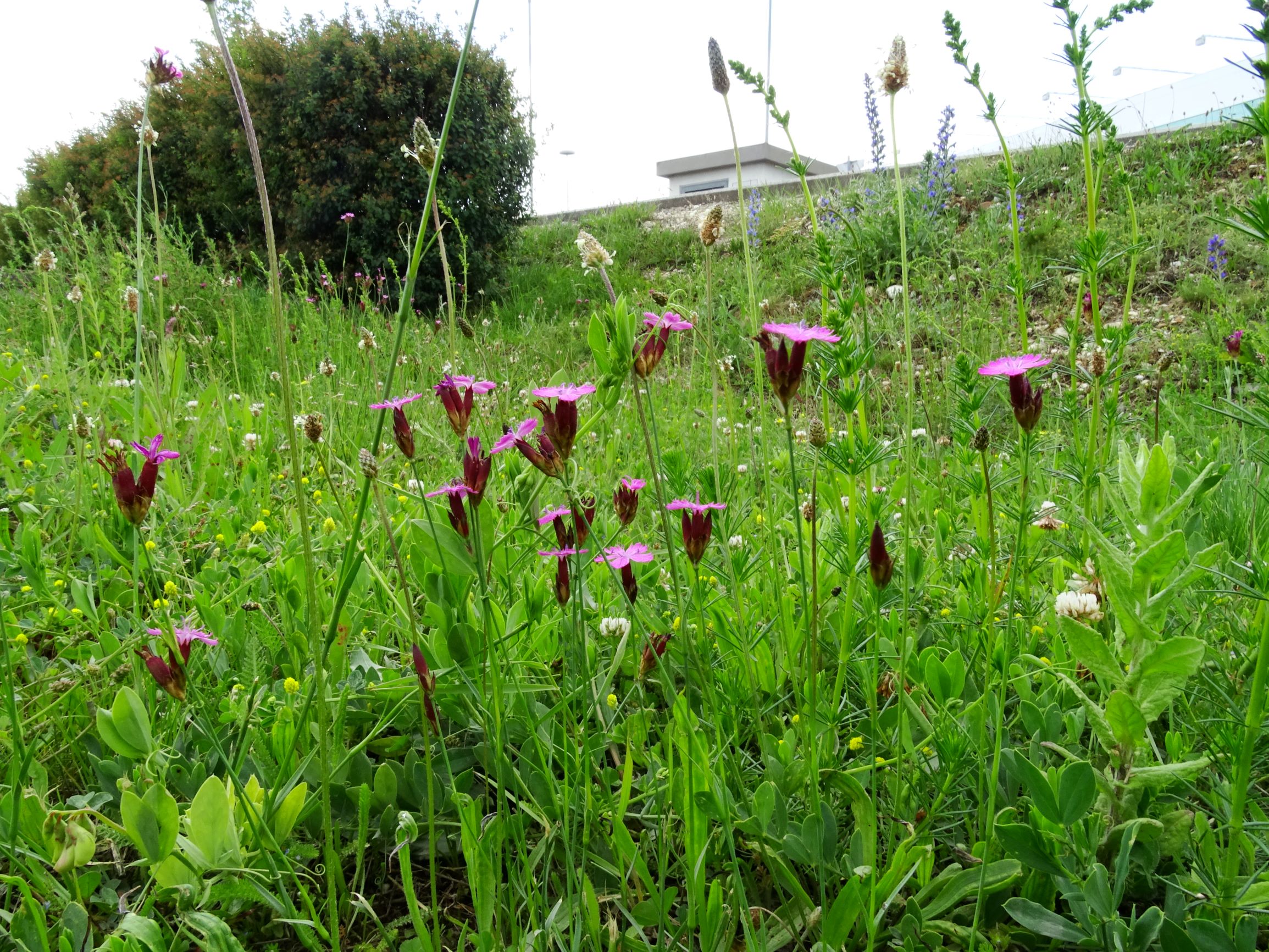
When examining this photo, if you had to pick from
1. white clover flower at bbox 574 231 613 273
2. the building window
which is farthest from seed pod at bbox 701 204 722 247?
the building window

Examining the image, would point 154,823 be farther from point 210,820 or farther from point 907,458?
point 907,458

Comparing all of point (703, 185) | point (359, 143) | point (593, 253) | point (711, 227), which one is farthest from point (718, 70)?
point (703, 185)

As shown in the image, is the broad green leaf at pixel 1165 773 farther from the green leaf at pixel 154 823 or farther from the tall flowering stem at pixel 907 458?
the green leaf at pixel 154 823

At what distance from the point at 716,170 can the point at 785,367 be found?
944 inches

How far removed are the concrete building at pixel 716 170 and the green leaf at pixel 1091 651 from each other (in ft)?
62.3

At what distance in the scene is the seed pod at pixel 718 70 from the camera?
4.10 ft

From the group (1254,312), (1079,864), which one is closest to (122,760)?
Result: (1079,864)

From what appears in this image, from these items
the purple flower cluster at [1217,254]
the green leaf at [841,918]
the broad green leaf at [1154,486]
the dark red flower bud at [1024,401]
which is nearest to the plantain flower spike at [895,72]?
the dark red flower bud at [1024,401]

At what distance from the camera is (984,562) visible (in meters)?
1.17

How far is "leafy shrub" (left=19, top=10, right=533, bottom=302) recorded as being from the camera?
26.2ft

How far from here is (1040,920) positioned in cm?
76

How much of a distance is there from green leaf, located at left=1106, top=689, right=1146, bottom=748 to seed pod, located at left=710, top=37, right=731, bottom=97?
3.34 feet

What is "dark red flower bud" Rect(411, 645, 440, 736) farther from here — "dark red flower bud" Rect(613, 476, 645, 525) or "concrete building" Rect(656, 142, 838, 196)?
"concrete building" Rect(656, 142, 838, 196)

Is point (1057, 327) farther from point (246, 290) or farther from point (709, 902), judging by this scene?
point (246, 290)
